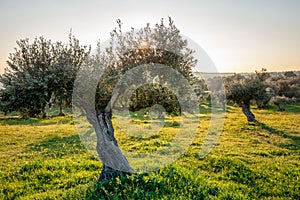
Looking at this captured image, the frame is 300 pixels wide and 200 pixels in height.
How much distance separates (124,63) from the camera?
33.0 ft

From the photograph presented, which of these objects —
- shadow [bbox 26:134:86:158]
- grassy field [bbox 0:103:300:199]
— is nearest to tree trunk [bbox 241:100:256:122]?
grassy field [bbox 0:103:300:199]

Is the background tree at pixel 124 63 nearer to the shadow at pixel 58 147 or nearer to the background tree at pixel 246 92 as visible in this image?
the shadow at pixel 58 147

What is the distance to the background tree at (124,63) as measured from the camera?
953cm

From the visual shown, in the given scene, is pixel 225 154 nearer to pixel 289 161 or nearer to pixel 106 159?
pixel 289 161


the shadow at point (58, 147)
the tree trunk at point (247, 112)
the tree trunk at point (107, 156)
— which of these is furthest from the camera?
the tree trunk at point (247, 112)

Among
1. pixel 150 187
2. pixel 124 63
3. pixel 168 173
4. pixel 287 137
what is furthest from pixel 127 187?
pixel 287 137

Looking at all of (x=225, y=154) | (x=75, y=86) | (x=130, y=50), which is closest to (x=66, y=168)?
(x=75, y=86)

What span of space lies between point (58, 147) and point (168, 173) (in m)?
11.5

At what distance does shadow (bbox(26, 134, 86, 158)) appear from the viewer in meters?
17.5

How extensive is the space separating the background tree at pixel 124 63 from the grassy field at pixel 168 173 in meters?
1.45

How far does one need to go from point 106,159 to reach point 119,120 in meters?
20.3

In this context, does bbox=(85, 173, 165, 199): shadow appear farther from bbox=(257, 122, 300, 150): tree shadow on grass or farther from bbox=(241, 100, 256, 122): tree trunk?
bbox=(241, 100, 256, 122): tree trunk

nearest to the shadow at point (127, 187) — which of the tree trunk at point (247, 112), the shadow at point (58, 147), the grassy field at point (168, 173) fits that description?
the grassy field at point (168, 173)

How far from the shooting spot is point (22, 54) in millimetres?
9453
